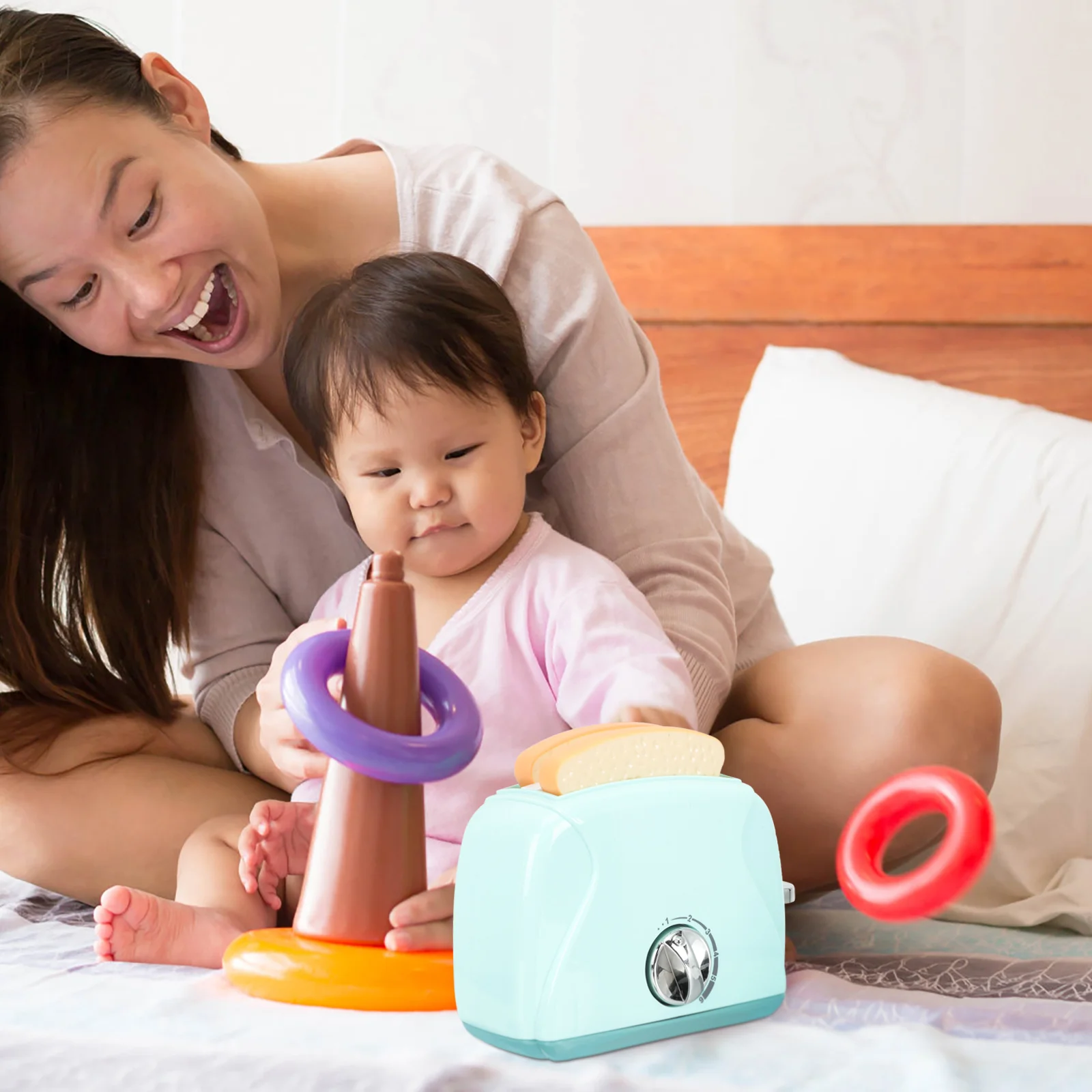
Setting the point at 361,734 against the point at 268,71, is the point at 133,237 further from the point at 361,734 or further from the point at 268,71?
the point at 268,71

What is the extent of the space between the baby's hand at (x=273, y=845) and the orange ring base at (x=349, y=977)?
13cm

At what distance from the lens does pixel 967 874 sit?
53 centimetres

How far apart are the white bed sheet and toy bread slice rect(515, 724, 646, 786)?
13 cm

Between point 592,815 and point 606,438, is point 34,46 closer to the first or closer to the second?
point 606,438

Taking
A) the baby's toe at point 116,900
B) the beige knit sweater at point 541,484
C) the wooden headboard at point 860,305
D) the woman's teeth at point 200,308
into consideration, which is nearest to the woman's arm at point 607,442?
the beige knit sweater at point 541,484

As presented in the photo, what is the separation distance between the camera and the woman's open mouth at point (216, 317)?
98 centimetres

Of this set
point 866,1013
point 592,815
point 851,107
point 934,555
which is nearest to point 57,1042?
point 592,815

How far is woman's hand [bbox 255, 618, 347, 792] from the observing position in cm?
82

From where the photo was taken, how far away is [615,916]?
1.92 feet

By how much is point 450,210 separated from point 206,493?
0.35 meters

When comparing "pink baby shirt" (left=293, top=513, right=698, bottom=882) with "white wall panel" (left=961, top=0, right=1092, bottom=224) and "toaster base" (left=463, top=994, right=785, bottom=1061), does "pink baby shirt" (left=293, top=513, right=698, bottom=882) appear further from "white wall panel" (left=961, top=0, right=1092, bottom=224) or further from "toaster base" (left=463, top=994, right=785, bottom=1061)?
"white wall panel" (left=961, top=0, right=1092, bottom=224)

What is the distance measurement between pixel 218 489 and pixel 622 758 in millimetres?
669

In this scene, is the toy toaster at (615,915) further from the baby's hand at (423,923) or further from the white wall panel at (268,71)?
the white wall panel at (268,71)

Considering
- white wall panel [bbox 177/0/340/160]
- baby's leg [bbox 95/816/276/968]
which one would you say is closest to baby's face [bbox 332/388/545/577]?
baby's leg [bbox 95/816/276/968]
